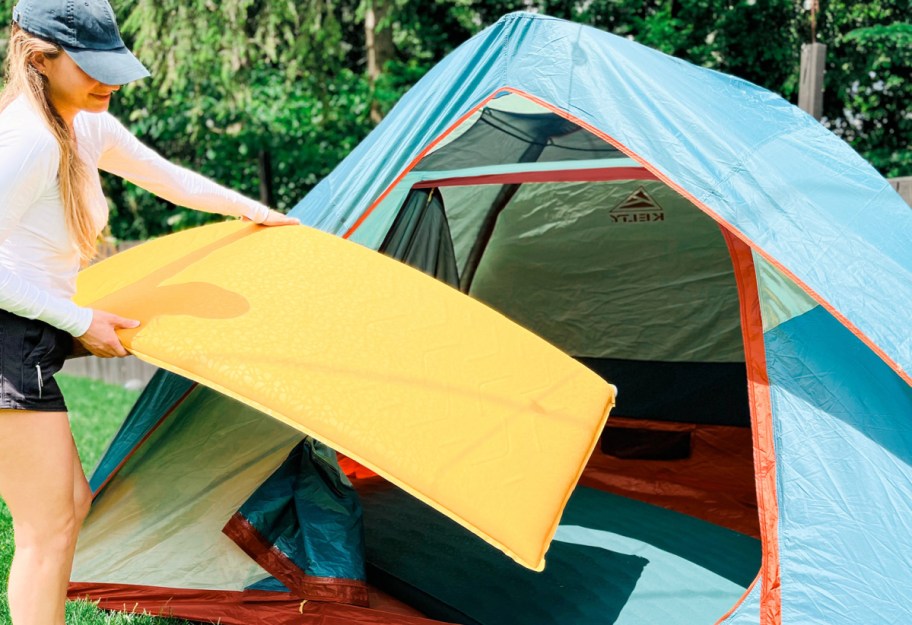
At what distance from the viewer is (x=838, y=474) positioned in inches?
79.1

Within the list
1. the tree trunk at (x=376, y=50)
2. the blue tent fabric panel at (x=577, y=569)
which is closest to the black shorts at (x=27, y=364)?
Answer: the blue tent fabric panel at (x=577, y=569)

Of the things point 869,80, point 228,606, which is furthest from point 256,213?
point 869,80

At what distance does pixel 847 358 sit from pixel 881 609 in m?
0.57

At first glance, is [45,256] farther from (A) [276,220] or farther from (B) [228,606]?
(B) [228,606]

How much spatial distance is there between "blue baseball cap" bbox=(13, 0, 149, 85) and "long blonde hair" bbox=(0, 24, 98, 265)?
0.07ft

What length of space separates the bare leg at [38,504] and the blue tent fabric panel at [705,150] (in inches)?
43.1

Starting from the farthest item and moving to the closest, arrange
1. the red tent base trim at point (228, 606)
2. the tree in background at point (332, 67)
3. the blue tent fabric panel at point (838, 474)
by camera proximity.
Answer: the tree in background at point (332, 67)
the red tent base trim at point (228, 606)
the blue tent fabric panel at point (838, 474)

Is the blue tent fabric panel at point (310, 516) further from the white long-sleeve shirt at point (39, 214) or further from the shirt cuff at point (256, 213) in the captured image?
the white long-sleeve shirt at point (39, 214)

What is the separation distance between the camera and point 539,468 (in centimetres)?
167

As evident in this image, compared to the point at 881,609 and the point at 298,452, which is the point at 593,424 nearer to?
the point at 881,609

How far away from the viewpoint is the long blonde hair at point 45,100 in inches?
57.6

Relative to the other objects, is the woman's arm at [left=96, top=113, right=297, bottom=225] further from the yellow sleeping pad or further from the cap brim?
the cap brim

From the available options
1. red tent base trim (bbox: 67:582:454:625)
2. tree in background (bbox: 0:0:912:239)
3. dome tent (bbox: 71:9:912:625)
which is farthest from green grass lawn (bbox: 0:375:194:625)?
tree in background (bbox: 0:0:912:239)

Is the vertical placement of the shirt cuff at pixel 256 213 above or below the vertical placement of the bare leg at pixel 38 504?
above
